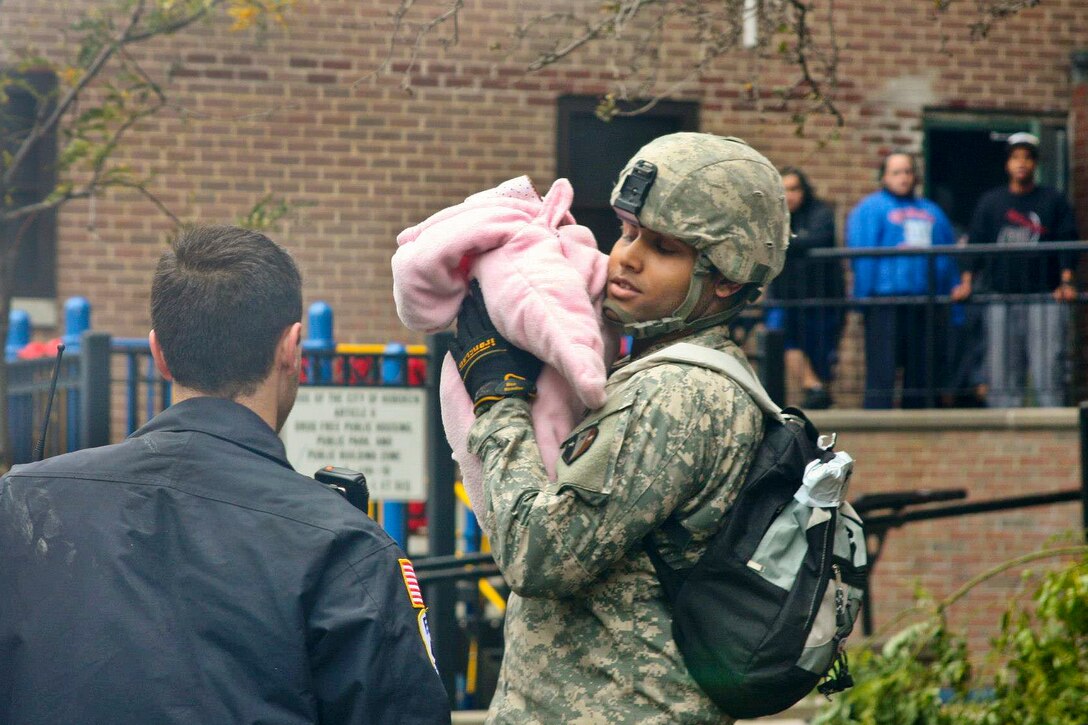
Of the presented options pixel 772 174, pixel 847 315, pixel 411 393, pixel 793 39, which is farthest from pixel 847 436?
pixel 772 174

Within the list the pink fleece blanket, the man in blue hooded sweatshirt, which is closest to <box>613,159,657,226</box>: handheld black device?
the pink fleece blanket

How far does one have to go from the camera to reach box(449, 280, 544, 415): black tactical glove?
225 centimetres

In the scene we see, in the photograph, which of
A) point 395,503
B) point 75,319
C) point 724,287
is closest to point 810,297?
point 395,503

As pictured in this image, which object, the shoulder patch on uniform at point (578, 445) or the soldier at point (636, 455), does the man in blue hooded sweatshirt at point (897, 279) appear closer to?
the soldier at point (636, 455)

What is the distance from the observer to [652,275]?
2326 millimetres

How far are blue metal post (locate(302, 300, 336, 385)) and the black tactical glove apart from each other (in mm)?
3152

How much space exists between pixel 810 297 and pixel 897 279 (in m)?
0.59

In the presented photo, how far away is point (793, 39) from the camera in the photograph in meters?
9.96

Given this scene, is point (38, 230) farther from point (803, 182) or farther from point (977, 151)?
point (977, 151)

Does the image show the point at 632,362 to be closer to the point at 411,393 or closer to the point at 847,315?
the point at 411,393

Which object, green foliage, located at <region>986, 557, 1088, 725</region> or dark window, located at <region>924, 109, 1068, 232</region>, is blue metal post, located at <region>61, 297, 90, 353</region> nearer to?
green foliage, located at <region>986, 557, 1088, 725</region>

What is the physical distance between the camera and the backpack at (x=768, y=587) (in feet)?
7.05

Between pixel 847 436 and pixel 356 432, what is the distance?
4188 mm

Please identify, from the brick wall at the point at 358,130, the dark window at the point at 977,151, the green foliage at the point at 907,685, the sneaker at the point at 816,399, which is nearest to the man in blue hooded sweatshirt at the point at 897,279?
the sneaker at the point at 816,399
